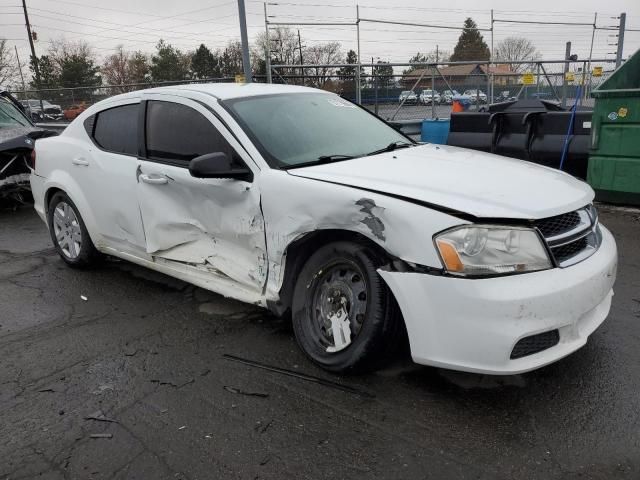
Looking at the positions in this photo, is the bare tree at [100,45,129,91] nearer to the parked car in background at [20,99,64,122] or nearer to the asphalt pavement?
the parked car in background at [20,99,64,122]

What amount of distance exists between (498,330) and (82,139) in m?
4.11

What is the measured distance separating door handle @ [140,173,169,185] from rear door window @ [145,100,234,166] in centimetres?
14

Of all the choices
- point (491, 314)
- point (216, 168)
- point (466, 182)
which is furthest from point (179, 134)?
point (491, 314)

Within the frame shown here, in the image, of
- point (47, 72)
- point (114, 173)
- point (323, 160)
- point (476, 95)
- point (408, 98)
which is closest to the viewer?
point (323, 160)

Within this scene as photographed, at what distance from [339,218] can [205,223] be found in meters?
1.22

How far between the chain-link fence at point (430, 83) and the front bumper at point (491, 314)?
10398mm

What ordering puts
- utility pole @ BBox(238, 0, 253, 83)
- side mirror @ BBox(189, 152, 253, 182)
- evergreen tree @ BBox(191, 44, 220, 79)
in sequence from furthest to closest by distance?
evergreen tree @ BBox(191, 44, 220, 79) < utility pole @ BBox(238, 0, 253, 83) < side mirror @ BBox(189, 152, 253, 182)

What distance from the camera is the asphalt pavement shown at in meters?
2.43

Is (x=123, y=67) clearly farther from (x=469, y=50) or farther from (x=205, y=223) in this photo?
(x=205, y=223)

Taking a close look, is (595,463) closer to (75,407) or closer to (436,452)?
(436,452)

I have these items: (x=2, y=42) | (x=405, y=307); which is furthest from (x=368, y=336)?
(x=2, y=42)

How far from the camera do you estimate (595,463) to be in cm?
236

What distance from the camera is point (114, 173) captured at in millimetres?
4453

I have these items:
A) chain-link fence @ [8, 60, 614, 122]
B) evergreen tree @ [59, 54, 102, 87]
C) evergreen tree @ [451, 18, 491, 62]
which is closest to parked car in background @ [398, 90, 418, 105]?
chain-link fence @ [8, 60, 614, 122]
